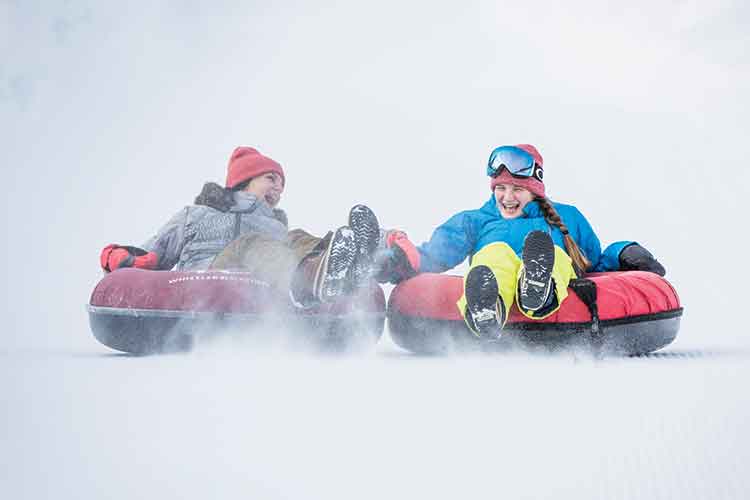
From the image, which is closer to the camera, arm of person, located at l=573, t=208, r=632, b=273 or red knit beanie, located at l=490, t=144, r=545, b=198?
red knit beanie, located at l=490, t=144, r=545, b=198

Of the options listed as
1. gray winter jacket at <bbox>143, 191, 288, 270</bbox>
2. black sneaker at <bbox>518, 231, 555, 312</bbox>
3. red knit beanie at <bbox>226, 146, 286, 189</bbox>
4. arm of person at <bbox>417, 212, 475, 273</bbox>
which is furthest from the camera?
red knit beanie at <bbox>226, 146, 286, 189</bbox>

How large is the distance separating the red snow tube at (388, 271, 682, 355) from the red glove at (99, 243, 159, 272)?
3.27ft

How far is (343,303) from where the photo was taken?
262cm

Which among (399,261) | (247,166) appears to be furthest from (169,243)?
(399,261)

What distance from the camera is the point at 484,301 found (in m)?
2.18

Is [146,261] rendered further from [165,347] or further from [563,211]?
[563,211]

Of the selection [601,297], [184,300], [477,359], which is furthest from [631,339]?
[184,300]

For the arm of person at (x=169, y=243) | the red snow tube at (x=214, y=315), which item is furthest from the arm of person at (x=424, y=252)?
the arm of person at (x=169, y=243)

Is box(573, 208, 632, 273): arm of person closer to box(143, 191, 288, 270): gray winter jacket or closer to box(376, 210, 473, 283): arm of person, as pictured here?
box(376, 210, 473, 283): arm of person

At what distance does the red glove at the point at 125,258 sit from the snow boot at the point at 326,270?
2.87 feet

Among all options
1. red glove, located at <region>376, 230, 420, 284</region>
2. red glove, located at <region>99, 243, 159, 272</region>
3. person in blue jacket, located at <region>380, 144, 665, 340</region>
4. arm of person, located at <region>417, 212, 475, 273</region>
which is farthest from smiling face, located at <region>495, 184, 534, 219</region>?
red glove, located at <region>99, 243, 159, 272</region>

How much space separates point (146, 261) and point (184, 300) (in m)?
0.49

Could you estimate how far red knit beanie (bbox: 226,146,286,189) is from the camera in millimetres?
3297

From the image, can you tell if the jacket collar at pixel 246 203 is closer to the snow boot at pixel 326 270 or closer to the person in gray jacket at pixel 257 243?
the person in gray jacket at pixel 257 243
